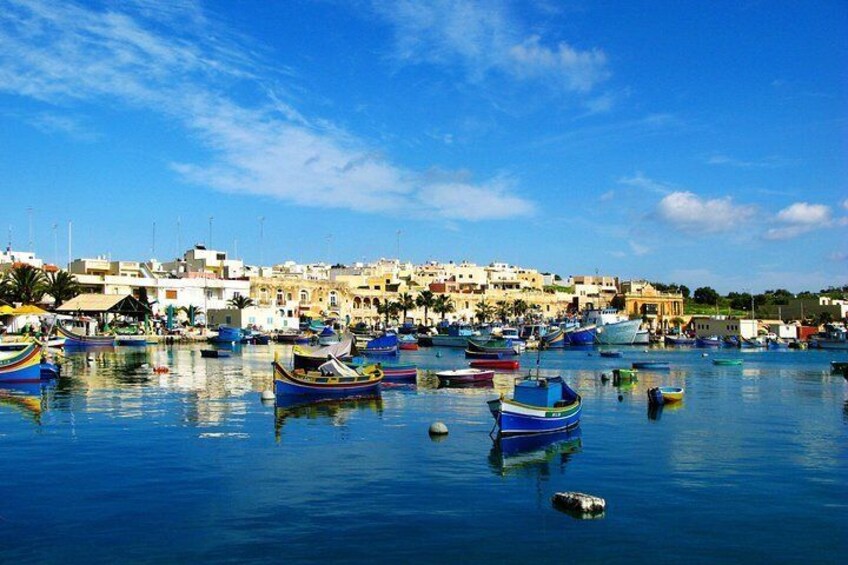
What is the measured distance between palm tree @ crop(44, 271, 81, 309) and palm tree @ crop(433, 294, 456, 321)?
54263 mm

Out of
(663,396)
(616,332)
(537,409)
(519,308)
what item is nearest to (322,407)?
(537,409)

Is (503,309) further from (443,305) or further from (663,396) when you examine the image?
(663,396)

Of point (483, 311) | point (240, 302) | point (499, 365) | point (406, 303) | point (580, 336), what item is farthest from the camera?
point (483, 311)

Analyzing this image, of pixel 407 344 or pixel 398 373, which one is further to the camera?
pixel 407 344

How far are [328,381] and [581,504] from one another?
64.3ft

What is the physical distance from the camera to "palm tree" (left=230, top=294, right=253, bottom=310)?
328 ft

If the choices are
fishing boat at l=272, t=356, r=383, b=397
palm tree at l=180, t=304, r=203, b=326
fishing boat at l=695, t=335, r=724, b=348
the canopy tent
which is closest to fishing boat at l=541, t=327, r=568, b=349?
fishing boat at l=695, t=335, r=724, b=348

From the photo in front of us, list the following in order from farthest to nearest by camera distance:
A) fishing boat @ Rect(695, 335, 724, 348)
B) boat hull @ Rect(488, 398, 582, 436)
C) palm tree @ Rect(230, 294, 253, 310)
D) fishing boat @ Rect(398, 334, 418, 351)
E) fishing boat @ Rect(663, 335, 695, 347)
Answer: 1. fishing boat @ Rect(663, 335, 695, 347)
2. fishing boat @ Rect(695, 335, 724, 348)
3. palm tree @ Rect(230, 294, 253, 310)
4. fishing boat @ Rect(398, 334, 418, 351)
5. boat hull @ Rect(488, 398, 582, 436)

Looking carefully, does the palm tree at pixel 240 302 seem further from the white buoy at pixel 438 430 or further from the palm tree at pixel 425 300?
the white buoy at pixel 438 430

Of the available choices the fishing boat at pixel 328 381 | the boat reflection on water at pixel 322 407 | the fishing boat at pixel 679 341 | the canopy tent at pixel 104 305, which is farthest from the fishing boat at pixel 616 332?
the boat reflection on water at pixel 322 407

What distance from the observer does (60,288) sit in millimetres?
80375

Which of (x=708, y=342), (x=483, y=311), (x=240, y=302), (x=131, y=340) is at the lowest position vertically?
(x=708, y=342)

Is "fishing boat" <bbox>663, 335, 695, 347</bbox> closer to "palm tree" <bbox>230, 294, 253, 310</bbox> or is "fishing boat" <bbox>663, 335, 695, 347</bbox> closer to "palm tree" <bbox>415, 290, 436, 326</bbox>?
"palm tree" <bbox>415, 290, 436, 326</bbox>

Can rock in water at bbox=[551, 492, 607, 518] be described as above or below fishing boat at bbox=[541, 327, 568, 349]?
below
